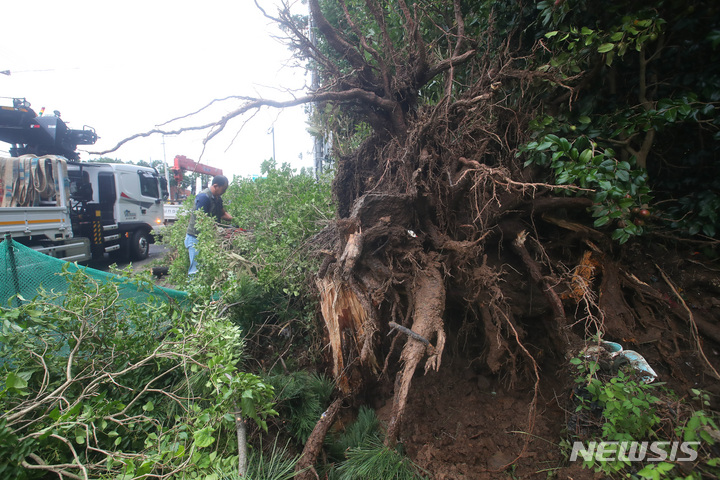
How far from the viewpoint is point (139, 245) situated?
35.3 feet

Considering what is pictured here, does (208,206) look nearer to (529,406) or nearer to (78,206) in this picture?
(529,406)

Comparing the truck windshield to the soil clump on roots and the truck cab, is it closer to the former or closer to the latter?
the truck cab

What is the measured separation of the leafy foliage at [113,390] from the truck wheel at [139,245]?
8845mm

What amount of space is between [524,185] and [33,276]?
4637 millimetres

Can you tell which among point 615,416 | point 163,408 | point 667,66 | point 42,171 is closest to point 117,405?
point 163,408

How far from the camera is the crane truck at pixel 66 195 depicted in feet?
23.9

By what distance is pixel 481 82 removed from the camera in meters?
2.86

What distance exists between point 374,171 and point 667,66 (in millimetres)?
2553

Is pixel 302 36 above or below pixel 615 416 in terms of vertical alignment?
above

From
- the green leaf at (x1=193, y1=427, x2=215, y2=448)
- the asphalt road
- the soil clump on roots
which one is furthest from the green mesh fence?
the asphalt road

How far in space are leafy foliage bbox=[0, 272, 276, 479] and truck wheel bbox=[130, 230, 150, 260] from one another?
8.85 metres

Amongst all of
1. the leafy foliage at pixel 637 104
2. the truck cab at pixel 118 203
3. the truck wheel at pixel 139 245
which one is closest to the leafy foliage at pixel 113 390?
the leafy foliage at pixel 637 104

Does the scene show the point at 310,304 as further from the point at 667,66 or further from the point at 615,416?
the point at 667,66

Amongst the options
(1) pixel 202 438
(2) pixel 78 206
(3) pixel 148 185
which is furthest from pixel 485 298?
(3) pixel 148 185
